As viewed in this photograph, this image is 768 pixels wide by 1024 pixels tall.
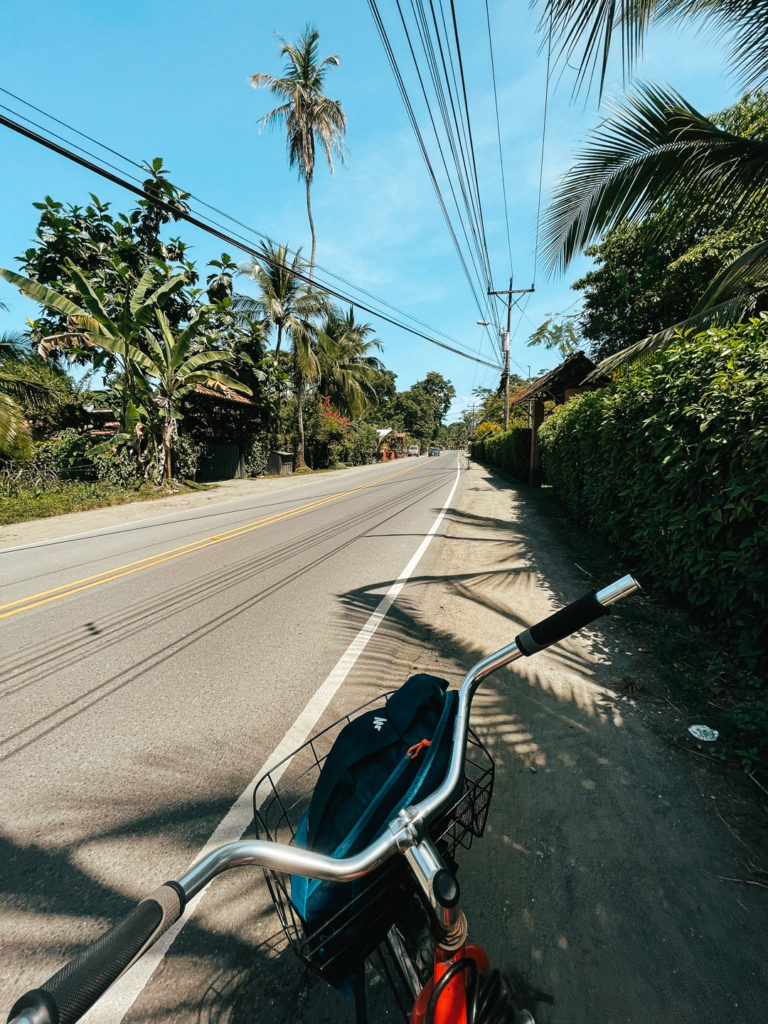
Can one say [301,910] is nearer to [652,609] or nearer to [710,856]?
[710,856]

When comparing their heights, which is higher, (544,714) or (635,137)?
(635,137)

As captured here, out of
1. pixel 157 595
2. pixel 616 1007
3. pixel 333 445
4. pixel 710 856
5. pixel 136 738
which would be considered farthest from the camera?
pixel 333 445

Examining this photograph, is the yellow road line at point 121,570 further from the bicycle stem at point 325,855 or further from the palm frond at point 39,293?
the palm frond at point 39,293

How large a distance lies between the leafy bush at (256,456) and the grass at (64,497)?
8133 mm

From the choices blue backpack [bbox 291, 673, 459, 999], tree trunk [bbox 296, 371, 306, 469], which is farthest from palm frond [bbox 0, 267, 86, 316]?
blue backpack [bbox 291, 673, 459, 999]

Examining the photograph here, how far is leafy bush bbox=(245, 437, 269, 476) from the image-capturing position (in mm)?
23125

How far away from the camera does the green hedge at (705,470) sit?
2.96 meters

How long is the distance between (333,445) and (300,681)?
95.8ft

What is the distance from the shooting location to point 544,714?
2891 mm

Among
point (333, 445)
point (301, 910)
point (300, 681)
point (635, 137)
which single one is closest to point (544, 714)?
point (300, 681)

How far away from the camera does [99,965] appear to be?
63 cm

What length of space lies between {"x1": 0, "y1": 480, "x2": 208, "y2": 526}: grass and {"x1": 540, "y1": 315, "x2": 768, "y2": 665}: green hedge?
1308cm

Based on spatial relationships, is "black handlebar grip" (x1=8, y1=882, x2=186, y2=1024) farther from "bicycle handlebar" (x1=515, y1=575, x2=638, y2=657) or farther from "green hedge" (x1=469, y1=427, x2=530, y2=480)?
"green hedge" (x1=469, y1=427, x2=530, y2=480)

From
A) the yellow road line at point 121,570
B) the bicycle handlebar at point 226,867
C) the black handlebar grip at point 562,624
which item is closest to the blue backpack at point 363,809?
the bicycle handlebar at point 226,867
